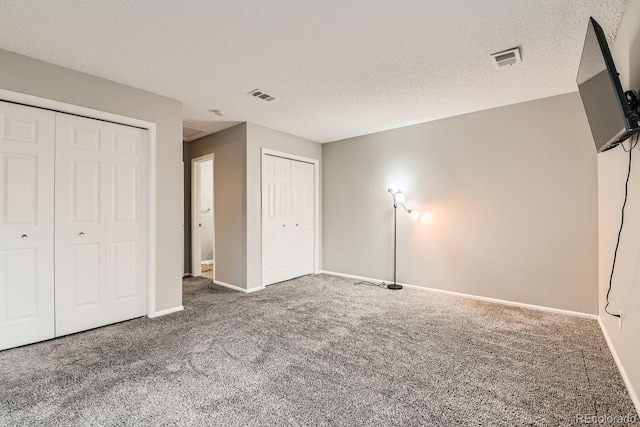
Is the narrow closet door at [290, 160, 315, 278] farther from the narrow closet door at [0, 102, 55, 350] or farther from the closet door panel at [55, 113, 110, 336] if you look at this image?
the narrow closet door at [0, 102, 55, 350]

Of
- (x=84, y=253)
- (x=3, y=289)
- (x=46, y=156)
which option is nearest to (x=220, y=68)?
(x=46, y=156)

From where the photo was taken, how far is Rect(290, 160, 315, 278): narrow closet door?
5.05 meters

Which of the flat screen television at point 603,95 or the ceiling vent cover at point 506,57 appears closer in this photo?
the flat screen television at point 603,95

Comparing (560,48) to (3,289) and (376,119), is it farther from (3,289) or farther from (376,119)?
(3,289)

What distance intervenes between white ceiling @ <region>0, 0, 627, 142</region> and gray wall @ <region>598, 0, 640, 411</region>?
0.24 m

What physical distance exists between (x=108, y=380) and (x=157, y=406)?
555 mm

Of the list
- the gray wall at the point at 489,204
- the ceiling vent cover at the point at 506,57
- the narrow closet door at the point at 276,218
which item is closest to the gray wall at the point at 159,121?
the narrow closet door at the point at 276,218

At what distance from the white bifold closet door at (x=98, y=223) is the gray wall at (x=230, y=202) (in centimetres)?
136

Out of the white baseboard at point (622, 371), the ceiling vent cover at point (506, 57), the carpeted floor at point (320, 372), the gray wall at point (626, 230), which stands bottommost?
the carpeted floor at point (320, 372)

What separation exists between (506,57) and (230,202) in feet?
12.4

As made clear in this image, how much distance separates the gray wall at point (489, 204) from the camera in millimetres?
3195

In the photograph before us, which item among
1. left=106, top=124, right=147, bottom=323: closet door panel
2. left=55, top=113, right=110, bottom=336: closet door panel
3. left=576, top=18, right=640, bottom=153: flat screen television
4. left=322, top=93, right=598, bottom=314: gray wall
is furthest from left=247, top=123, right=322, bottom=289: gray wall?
left=576, top=18, right=640, bottom=153: flat screen television

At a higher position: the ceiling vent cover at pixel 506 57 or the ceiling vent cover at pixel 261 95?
the ceiling vent cover at pixel 261 95

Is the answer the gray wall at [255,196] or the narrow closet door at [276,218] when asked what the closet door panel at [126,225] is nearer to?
the gray wall at [255,196]
